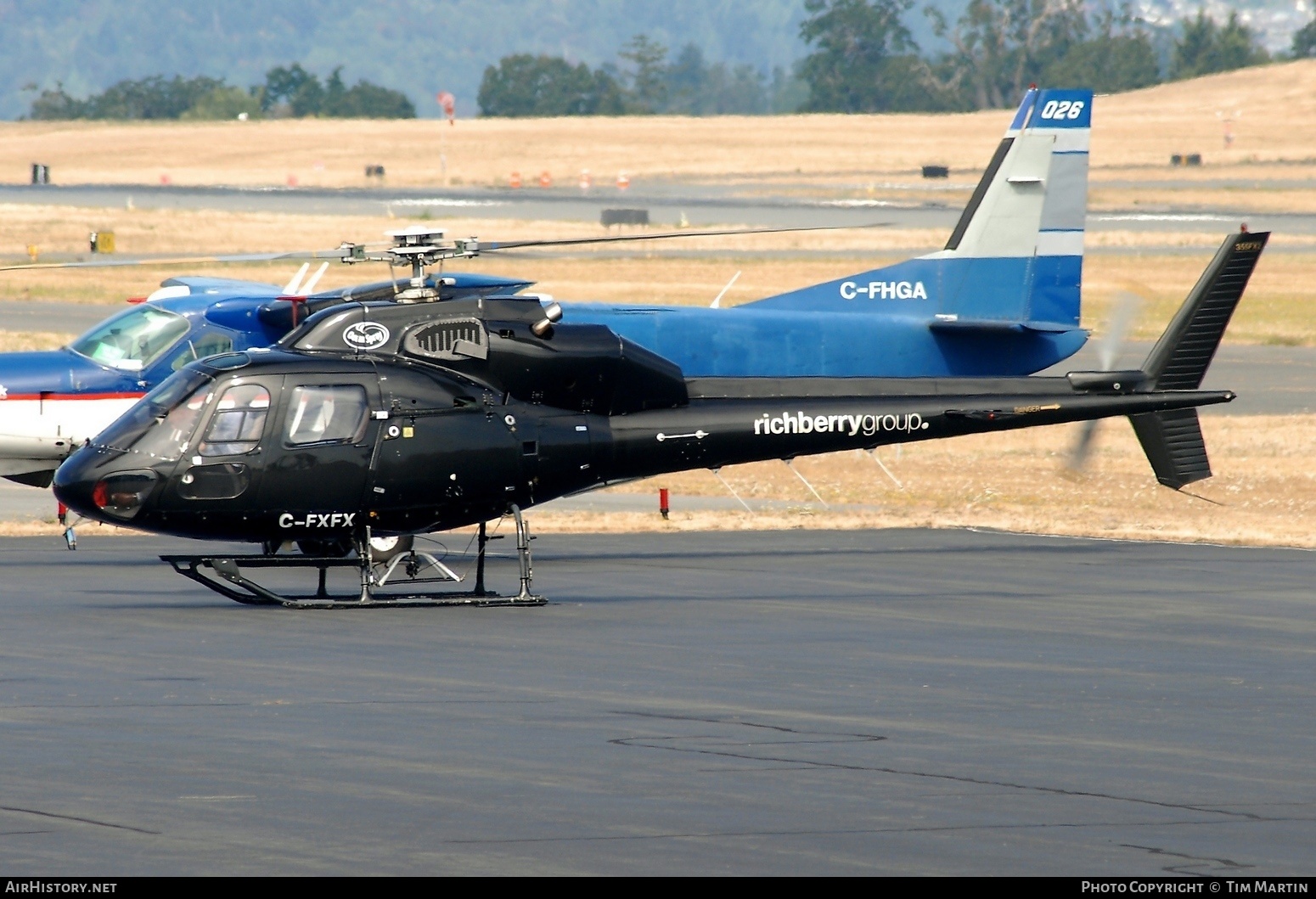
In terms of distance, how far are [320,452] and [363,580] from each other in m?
1.14

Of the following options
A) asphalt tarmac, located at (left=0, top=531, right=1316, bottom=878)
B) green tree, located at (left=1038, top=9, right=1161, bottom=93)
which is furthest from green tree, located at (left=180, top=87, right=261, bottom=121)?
asphalt tarmac, located at (left=0, top=531, right=1316, bottom=878)

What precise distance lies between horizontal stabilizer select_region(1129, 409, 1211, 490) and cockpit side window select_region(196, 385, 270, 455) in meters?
8.41

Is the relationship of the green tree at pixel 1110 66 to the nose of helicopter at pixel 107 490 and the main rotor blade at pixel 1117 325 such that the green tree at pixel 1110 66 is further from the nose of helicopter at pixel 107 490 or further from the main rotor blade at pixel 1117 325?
the nose of helicopter at pixel 107 490

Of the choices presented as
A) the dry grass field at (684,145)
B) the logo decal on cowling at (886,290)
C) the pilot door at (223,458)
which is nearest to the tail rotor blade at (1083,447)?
the logo decal on cowling at (886,290)

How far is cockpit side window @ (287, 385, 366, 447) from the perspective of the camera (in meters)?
16.9

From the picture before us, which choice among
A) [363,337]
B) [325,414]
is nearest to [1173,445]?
[363,337]

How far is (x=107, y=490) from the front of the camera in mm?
16609

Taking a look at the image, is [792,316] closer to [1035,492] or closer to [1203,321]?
[1203,321]

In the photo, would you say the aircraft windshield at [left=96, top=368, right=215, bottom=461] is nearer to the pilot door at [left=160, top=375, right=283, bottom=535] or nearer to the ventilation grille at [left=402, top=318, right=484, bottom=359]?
the pilot door at [left=160, top=375, right=283, bottom=535]

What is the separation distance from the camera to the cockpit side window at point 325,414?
55.4 ft

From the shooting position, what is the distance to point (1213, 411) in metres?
34.0

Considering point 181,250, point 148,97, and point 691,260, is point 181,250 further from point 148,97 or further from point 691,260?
point 148,97

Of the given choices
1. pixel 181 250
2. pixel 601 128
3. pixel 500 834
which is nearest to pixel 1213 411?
pixel 500 834

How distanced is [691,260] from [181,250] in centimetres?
1663
